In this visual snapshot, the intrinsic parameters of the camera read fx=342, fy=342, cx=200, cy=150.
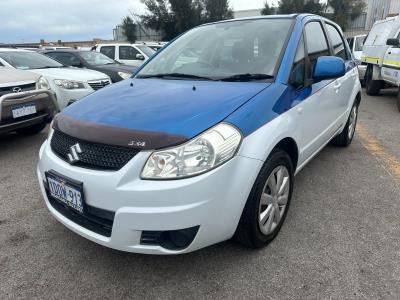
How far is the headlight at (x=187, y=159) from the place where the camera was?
5.91 ft

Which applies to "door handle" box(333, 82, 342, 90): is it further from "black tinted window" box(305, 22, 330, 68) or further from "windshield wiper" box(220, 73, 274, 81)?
"windshield wiper" box(220, 73, 274, 81)

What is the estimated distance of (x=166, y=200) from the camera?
177cm

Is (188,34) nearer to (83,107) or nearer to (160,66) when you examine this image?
(160,66)

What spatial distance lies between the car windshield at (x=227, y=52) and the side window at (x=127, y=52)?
8113 millimetres

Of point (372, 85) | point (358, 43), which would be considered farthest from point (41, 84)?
point (358, 43)

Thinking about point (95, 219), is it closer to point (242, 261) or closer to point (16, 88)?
point (242, 261)

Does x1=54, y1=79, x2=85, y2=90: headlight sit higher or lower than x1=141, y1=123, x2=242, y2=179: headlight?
lower

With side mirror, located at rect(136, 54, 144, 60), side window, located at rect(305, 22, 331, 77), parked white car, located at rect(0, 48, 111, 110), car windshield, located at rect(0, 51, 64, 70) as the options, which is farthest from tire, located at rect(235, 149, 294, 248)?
side mirror, located at rect(136, 54, 144, 60)

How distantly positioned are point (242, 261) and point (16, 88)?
146 inches

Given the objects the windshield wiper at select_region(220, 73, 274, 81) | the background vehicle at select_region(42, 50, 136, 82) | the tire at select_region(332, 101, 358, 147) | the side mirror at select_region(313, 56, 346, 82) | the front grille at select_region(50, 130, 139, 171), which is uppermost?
the side mirror at select_region(313, 56, 346, 82)

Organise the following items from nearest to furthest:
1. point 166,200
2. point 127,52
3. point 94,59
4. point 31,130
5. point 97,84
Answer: point 166,200 < point 31,130 < point 97,84 < point 94,59 < point 127,52

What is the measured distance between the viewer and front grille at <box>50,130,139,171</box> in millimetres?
1861

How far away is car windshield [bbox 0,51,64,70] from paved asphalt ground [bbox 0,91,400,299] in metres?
3.84

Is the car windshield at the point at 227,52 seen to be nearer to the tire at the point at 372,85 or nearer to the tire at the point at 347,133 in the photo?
the tire at the point at 347,133
